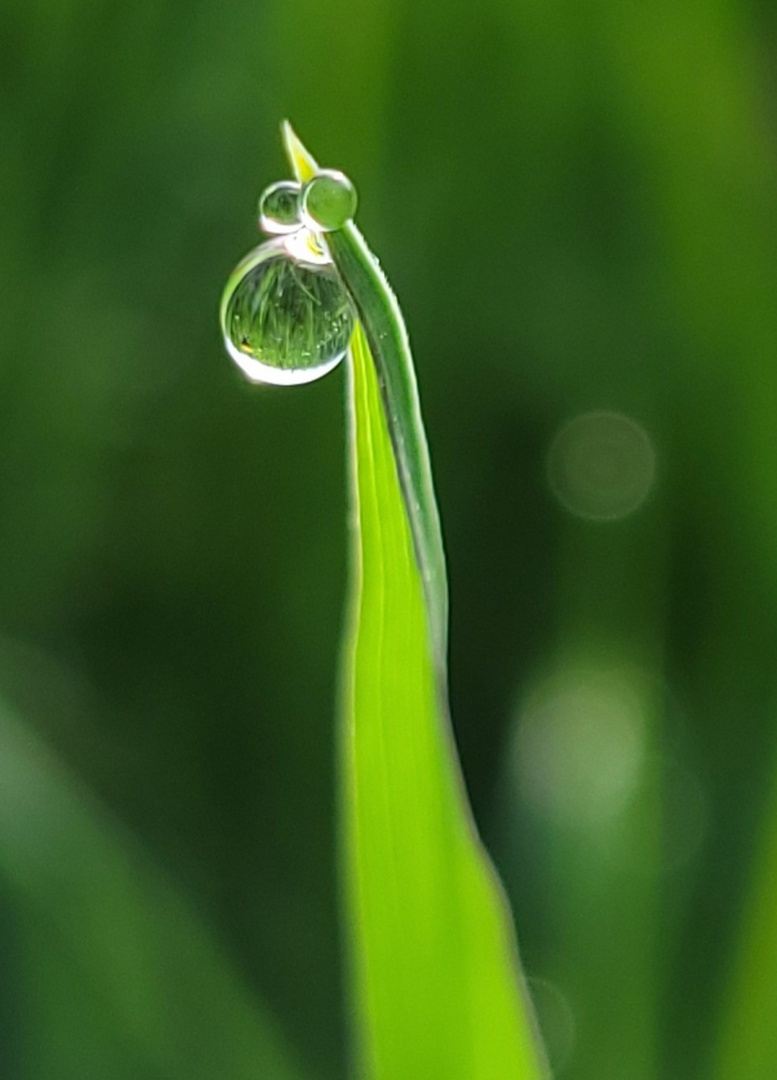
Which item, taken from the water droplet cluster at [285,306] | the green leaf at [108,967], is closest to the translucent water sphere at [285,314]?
the water droplet cluster at [285,306]

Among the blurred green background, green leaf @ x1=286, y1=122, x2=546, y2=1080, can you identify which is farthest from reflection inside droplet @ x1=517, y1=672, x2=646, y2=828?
green leaf @ x1=286, y1=122, x2=546, y2=1080

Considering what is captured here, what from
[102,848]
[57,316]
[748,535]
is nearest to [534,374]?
[748,535]

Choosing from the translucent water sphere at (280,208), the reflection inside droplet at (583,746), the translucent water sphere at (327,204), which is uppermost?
the translucent water sphere at (280,208)

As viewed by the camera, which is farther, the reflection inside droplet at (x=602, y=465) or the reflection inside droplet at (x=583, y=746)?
the reflection inside droplet at (x=602, y=465)

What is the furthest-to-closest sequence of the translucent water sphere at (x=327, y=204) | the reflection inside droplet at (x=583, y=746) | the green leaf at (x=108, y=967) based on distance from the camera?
1. the reflection inside droplet at (x=583, y=746)
2. the green leaf at (x=108, y=967)
3. the translucent water sphere at (x=327, y=204)

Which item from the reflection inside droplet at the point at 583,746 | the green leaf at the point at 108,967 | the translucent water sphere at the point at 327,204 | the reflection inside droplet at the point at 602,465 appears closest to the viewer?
the translucent water sphere at the point at 327,204

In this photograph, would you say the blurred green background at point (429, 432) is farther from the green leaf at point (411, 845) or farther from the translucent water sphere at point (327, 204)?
the translucent water sphere at point (327, 204)

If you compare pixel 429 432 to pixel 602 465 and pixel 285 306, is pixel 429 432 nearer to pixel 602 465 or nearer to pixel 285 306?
pixel 602 465
